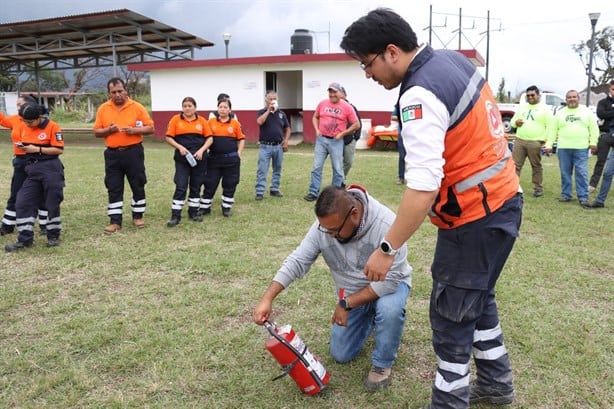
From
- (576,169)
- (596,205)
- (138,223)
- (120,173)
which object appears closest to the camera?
(120,173)

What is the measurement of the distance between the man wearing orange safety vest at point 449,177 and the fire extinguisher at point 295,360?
25.7 inches

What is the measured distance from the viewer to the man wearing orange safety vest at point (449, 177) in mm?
1830

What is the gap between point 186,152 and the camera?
21.0 ft

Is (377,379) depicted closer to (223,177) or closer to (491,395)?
(491,395)

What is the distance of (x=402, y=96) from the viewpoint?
1.90m

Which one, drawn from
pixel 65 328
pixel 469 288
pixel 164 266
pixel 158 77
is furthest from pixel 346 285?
pixel 158 77

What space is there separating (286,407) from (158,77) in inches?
725

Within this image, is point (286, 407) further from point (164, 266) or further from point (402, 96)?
point (164, 266)

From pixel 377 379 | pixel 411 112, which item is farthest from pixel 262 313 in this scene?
pixel 411 112

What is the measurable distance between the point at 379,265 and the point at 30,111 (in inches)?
187

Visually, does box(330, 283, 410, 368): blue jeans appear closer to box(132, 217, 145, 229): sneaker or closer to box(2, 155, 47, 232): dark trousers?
box(132, 217, 145, 229): sneaker

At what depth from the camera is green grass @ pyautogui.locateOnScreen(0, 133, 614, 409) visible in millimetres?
2775

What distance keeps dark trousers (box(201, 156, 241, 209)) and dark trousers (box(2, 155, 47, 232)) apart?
6.47 ft

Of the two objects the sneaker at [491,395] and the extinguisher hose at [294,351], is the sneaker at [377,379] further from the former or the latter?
the sneaker at [491,395]
